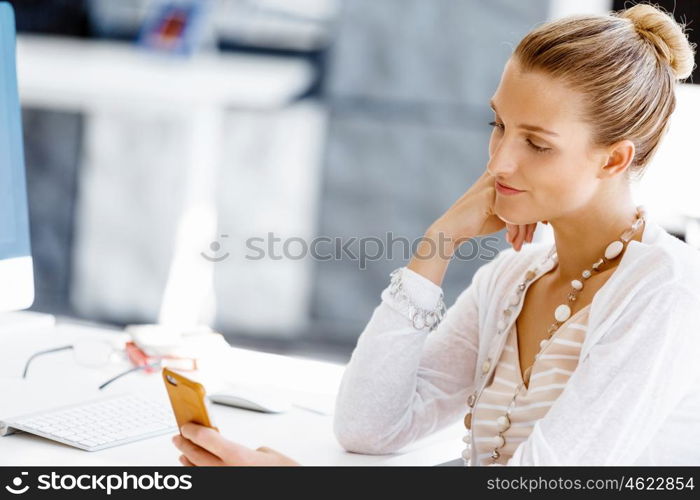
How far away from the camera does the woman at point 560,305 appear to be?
1.18 meters

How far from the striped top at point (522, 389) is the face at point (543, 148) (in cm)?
16

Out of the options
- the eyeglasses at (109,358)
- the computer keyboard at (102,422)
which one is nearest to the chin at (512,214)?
the computer keyboard at (102,422)

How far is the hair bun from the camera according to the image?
52.9 inches

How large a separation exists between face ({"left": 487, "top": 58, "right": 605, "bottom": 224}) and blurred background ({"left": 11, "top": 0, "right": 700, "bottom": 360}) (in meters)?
2.26

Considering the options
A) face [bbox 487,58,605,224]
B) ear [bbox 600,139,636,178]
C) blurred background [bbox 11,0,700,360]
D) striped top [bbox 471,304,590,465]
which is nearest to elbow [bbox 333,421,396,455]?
striped top [bbox 471,304,590,465]

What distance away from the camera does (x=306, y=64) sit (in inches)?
151

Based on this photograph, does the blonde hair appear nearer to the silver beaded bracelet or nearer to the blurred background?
the silver beaded bracelet

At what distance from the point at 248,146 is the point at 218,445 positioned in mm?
2849

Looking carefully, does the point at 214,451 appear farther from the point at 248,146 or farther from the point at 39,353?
the point at 248,146

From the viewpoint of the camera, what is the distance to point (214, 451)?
122 centimetres

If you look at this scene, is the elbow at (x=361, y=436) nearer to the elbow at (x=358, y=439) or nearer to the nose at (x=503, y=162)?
the elbow at (x=358, y=439)

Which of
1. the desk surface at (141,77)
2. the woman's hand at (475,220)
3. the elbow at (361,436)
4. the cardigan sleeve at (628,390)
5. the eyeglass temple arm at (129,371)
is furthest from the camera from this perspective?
Result: the desk surface at (141,77)
